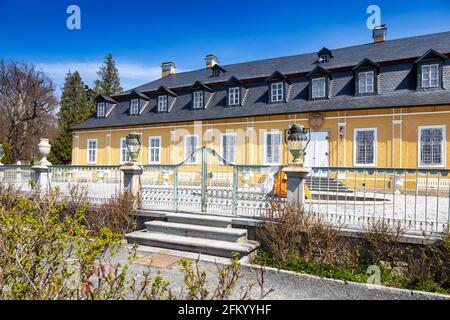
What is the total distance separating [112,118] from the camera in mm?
23172

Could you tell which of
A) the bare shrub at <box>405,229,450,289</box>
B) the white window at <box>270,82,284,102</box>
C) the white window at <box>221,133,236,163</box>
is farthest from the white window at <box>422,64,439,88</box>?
the bare shrub at <box>405,229,450,289</box>

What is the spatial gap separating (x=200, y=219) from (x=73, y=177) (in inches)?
196

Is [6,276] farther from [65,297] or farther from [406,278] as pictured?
[406,278]

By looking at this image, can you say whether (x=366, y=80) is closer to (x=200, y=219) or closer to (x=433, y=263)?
(x=433, y=263)

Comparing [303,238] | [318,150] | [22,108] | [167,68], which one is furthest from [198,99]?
[22,108]

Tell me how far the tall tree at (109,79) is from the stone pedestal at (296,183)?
40305 mm

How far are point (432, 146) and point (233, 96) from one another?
11.7 m

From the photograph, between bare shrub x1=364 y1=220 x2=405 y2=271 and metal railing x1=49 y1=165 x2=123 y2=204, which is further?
metal railing x1=49 y1=165 x2=123 y2=204

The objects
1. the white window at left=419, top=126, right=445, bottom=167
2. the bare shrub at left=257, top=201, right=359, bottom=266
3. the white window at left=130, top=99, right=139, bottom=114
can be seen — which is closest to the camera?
the bare shrub at left=257, top=201, right=359, bottom=266

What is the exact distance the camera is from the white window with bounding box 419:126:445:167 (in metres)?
13.6

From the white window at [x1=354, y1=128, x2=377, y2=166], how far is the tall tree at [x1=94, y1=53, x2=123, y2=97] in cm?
3568

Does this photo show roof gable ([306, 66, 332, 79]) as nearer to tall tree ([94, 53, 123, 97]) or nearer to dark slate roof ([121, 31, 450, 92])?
dark slate roof ([121, 31, 450, 92])

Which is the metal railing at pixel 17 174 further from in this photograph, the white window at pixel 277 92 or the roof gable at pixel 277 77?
the roof gable at pixel 277 77

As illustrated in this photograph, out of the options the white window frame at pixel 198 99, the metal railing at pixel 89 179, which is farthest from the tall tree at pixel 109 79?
the metal railing at pixel 89 179
